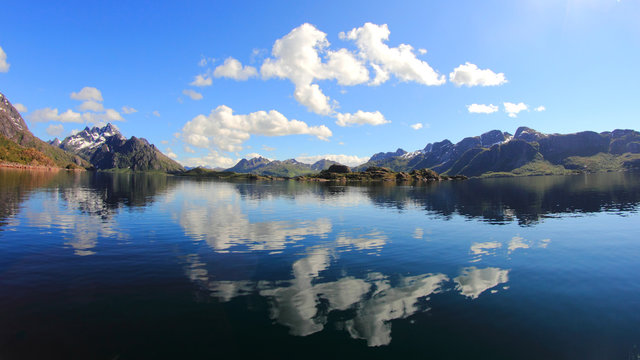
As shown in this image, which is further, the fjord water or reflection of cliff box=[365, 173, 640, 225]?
reflection of cliff box=[365, 173, 640, 225]

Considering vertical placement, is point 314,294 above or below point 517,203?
below

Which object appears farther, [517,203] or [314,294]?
[517,203]

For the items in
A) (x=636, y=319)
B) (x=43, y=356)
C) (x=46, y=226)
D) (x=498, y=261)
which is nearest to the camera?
(x=43, y=356)

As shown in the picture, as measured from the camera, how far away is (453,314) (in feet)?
60.7

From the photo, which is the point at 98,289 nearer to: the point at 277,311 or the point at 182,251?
the point at 182,251

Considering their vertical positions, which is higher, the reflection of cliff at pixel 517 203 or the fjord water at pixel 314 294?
the reflection of cliff at pixel 517 203

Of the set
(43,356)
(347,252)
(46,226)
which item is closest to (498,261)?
(347,252)

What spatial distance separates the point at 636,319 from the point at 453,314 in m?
11.8

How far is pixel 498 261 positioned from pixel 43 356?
36.7m

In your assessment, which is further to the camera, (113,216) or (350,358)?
(113,216)

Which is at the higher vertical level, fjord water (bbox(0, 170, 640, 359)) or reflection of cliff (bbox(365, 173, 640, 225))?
reflection of cliff (bbox(365, 173, 640, 225))

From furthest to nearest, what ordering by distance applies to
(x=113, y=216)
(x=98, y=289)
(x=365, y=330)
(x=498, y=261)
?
(x=113, y=216), (x=498, y=261), (x=98, y=289), (x=365, y=330)

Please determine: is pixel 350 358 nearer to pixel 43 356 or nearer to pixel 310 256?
pixel 43 356

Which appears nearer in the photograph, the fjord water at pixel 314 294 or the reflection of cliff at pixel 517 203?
the fjord water at pixel 314 294
